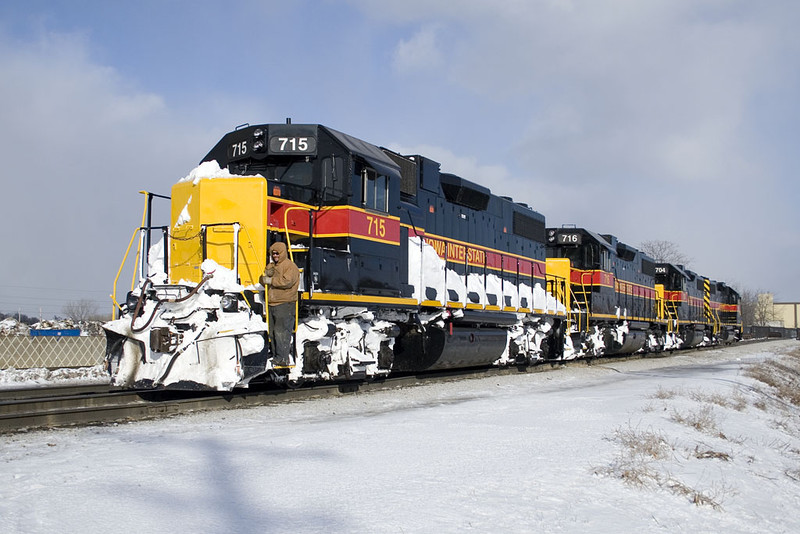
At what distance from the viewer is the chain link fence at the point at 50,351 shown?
13.7 m

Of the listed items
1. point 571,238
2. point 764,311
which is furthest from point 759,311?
point 571,238

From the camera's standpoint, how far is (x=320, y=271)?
28.9 ft

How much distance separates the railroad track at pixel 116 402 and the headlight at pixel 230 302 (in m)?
1.13

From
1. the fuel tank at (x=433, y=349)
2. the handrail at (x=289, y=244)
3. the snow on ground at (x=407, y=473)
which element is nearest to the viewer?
the snow on ground at (x=407, y=473)

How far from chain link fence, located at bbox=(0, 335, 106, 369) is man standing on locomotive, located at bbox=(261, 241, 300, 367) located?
8247 mm

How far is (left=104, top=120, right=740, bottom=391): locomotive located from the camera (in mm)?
7805

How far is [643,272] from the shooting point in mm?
25719

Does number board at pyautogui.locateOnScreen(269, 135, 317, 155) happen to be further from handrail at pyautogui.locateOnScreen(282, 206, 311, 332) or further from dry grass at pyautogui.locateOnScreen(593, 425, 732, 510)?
dry grass at pyautogui.locateOnScreen(593, 425, 732, 510)

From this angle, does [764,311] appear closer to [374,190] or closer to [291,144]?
[374,190]

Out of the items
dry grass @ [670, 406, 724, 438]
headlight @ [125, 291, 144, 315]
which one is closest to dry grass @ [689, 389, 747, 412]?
dry grass @ [670, 406, 724, 438]

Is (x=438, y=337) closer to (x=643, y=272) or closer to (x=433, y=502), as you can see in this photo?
(x=433, y=502)

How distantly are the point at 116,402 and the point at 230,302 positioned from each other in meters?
2.05

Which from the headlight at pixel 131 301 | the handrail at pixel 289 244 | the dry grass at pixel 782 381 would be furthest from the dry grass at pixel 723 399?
the headlight at pixel 131 301

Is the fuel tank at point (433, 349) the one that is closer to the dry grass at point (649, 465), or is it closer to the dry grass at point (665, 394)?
the dry grass at point (665, 394)
